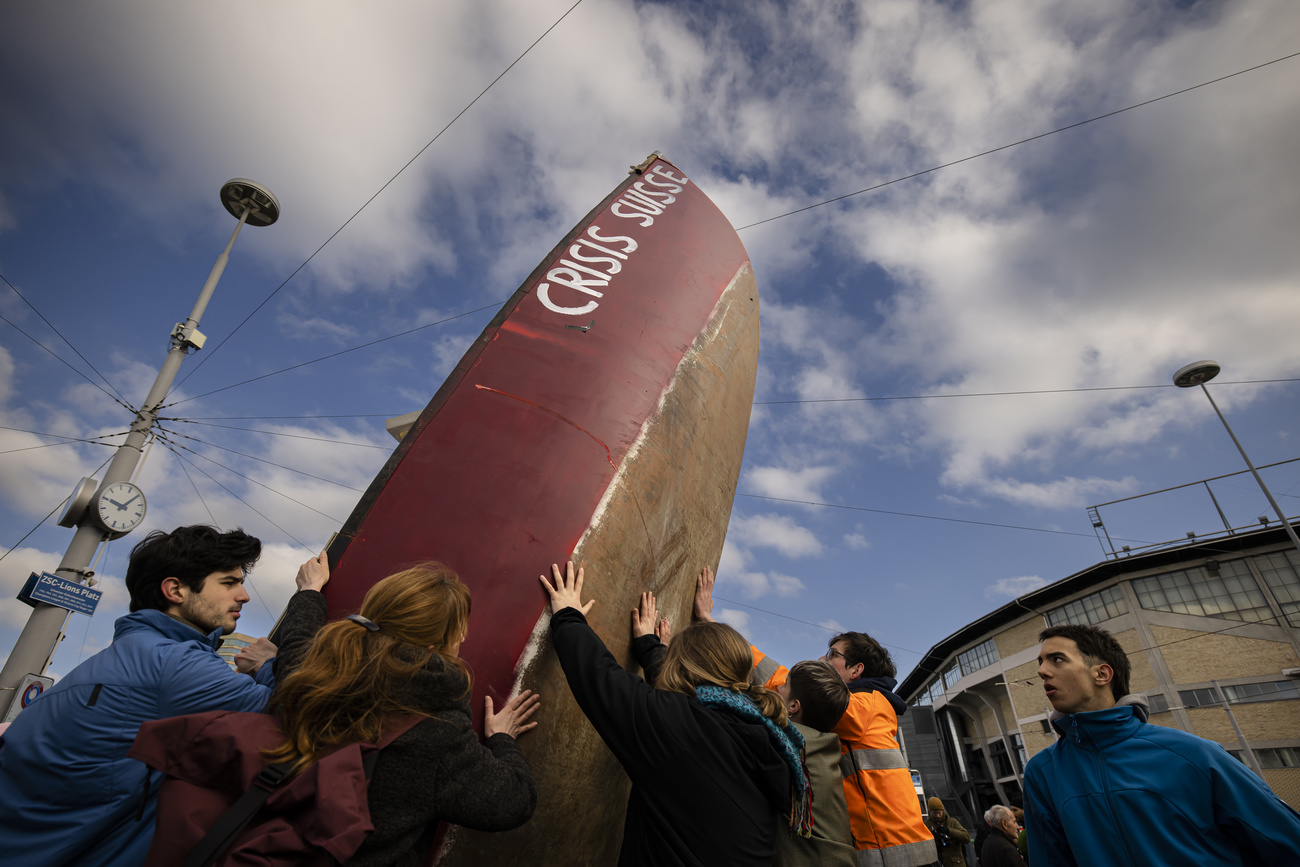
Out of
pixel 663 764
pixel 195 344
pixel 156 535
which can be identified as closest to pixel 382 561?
pixel 156 535

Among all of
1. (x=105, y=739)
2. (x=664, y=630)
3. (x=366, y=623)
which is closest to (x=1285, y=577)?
(x=664, y=630)

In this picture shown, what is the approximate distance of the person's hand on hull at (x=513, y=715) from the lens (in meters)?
1.88

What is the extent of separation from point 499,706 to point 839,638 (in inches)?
87.0

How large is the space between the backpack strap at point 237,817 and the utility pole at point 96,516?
829cm

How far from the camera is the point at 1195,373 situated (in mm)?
15852

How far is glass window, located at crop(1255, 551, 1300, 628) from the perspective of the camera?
21141 mm

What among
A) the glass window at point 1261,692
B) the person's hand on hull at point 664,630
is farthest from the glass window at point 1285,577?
the person's hand on hull at point 664,630

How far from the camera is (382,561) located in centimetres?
211

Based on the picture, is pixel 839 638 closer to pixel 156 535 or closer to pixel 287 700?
pixel 287 700

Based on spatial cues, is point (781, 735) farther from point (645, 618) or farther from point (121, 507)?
point (121, 507)

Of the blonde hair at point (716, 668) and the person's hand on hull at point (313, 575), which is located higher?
the person's hand on hull at point (313, 575)

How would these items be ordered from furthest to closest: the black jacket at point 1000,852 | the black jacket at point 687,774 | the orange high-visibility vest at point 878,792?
the black jacket at point 1000,852 → the orange high-visibility vest at point 878,792 → the black jacket at point 687,774

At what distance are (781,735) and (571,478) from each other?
45.9 inches

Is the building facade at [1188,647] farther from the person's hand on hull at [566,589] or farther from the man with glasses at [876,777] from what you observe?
the person's hand on hull at [566,589]
